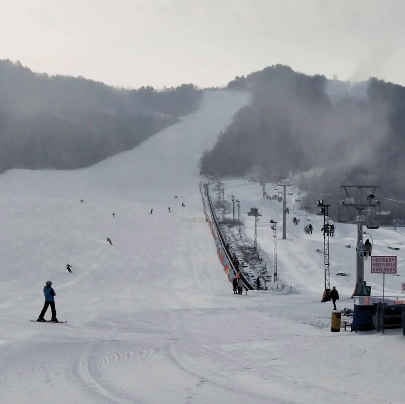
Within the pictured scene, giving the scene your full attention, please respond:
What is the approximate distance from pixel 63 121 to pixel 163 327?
417ft

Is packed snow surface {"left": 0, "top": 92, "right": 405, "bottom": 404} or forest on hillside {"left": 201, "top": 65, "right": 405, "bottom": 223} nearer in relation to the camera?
packed snow surface {"left": 0, "top": 92, "right": 405, "bottom": 404}

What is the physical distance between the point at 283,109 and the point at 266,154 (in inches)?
863

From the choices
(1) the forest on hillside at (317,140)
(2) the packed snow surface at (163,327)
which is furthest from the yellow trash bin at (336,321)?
(1) the forest on hillside at (317,140)

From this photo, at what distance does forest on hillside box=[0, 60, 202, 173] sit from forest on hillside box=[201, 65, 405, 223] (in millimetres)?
25808

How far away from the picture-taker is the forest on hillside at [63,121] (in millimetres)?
117938

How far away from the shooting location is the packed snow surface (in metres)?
7.27

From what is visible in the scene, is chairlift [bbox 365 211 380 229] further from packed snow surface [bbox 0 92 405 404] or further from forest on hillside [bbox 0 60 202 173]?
forest on hillside [bbox 0 60 202 173]

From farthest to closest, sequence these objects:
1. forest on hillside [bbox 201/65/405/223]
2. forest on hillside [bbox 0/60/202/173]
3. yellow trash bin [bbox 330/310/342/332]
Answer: forest on hillside [bbox 0/60/202/173]
forest on hillside [bbox 201/65/405/223]
yellow trash bin [bbox 330/310/342/332]

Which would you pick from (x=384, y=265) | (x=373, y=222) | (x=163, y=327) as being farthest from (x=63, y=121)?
(x=163, y=327)

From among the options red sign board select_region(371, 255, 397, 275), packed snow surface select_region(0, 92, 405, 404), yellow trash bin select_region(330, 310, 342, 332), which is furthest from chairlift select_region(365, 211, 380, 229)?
yellow trash bin select_region(330, 310, 342, 332)

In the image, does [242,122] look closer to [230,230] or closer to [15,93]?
[15,93]

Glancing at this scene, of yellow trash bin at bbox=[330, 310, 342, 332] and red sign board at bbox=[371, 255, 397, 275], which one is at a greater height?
red sign board at bbox=[371, 255, 397, 275]

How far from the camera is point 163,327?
13.0 m

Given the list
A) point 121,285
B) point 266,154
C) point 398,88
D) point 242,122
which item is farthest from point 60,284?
point 398,88
